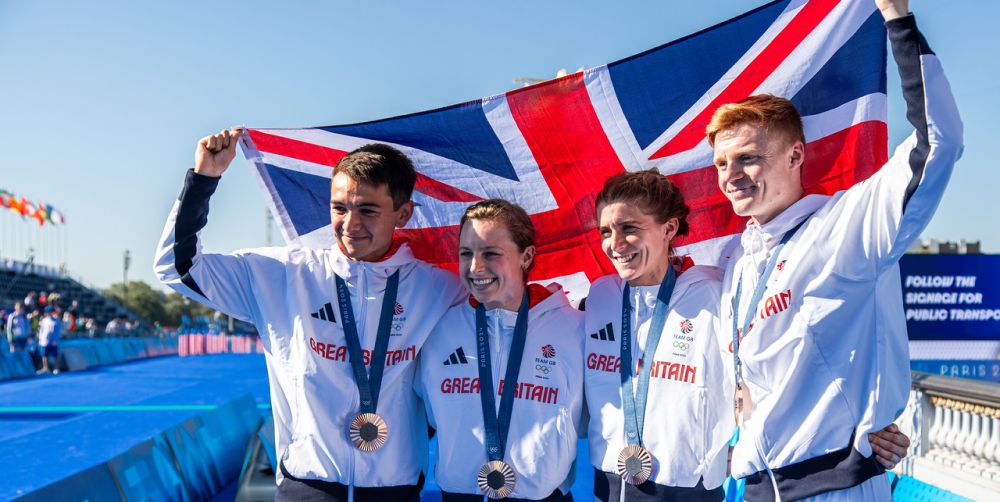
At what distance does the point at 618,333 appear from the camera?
293 cm

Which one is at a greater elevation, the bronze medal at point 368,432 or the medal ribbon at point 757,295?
the medal ribbon at point 757,295

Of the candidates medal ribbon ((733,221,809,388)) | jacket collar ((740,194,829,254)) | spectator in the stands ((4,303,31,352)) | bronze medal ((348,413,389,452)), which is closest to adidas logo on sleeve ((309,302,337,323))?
bronze medal ((348,413,389,452))

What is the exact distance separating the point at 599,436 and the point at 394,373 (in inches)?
35.6

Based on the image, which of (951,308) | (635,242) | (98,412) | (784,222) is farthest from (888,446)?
(98,412)

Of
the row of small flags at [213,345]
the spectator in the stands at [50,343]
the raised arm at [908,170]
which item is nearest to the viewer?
the raised arm at [908,170]

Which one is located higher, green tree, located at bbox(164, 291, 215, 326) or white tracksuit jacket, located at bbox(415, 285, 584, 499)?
green tree, located at bbox(164, 291, 215, 326)

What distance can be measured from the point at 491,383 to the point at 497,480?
387mm

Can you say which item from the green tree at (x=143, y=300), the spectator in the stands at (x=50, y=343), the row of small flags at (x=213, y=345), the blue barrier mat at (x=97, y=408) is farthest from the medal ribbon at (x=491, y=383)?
the green tree at (x=143, y=300)

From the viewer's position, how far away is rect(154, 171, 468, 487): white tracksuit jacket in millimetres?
2938

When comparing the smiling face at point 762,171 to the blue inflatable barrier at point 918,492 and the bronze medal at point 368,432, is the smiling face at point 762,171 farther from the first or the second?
the blue inflatable barrier at point 918,492

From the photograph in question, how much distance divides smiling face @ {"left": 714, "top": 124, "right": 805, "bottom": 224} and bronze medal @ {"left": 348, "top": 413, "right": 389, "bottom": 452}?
166 centimetres

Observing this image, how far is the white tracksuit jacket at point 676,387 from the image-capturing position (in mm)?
2639

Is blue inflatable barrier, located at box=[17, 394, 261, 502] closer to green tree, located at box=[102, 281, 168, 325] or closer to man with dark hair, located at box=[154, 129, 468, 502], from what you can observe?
man with dark hair, located at box=[154, 129, 468, 502]

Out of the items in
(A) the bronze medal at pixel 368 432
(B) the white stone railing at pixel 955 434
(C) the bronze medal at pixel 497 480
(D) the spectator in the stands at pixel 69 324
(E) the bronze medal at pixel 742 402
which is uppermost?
(D) the spectator in the stands at pixel 69 324
